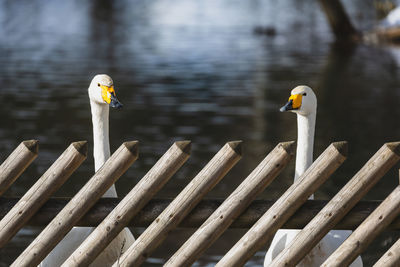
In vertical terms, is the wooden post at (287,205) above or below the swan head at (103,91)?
below

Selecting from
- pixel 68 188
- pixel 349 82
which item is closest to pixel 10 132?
pixel 68 188

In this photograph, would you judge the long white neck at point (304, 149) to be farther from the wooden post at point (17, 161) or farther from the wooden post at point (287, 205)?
the wooden post at point (17, 161)

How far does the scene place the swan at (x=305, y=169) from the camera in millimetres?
4785

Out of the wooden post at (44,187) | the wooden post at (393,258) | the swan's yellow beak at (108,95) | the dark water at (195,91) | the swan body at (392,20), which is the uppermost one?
the swan's yellow beak at (108,95)

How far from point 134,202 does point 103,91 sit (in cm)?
177

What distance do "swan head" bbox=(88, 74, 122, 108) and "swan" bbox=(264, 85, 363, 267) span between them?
1072mm

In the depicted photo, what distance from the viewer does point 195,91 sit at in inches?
682

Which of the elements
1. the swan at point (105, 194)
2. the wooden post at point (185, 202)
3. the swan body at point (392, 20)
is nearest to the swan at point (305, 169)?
the swan at point (105, 194)

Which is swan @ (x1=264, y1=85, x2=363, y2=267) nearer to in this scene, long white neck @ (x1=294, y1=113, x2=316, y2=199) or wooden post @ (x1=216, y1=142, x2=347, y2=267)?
long white neck @ (x1=294, y1=113, x2=316, y2=199)

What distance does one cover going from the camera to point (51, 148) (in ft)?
37.3

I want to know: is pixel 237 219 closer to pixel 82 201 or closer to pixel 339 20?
pixel 82 201

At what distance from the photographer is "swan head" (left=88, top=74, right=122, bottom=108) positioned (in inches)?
211

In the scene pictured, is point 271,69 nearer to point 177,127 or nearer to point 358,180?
point 177,127

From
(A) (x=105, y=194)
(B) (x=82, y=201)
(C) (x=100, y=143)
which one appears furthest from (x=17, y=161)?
(C) (x=100, y=143)
